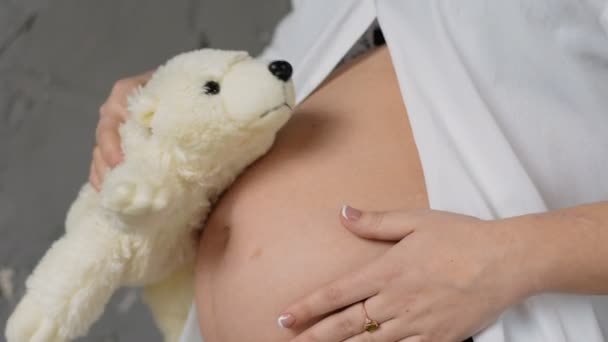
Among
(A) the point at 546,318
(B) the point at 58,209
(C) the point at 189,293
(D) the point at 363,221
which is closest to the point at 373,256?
(D) the point at 363,221

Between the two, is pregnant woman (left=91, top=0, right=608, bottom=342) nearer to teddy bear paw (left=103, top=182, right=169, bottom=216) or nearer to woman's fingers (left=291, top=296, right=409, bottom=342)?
woman's fingers (left=291, top=296, right=409, bottom=342)

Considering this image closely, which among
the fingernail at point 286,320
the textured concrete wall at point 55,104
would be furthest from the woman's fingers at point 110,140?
the textured concrete wall at point 55,104

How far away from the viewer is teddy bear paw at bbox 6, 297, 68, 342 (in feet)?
1.91

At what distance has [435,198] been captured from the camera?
582 millimetres

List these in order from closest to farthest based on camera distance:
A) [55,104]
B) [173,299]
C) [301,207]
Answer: [301,207] → [173,299] → [55,104]

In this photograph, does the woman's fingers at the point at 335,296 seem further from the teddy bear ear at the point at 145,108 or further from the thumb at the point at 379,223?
the teddy bear ear at the point at 145,108

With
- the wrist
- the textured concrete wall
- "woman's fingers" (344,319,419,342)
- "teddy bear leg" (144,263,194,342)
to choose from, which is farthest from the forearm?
the textured concrete wall

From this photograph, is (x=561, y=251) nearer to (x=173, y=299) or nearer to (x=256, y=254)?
(x=256, y=254)

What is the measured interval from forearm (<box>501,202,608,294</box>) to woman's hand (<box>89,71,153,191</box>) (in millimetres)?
387

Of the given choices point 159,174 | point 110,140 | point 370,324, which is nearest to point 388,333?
point 370,324

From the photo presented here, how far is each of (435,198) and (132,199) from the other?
0.26m

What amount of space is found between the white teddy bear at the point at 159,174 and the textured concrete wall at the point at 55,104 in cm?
59

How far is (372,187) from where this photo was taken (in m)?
0.61

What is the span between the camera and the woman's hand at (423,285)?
516mm
